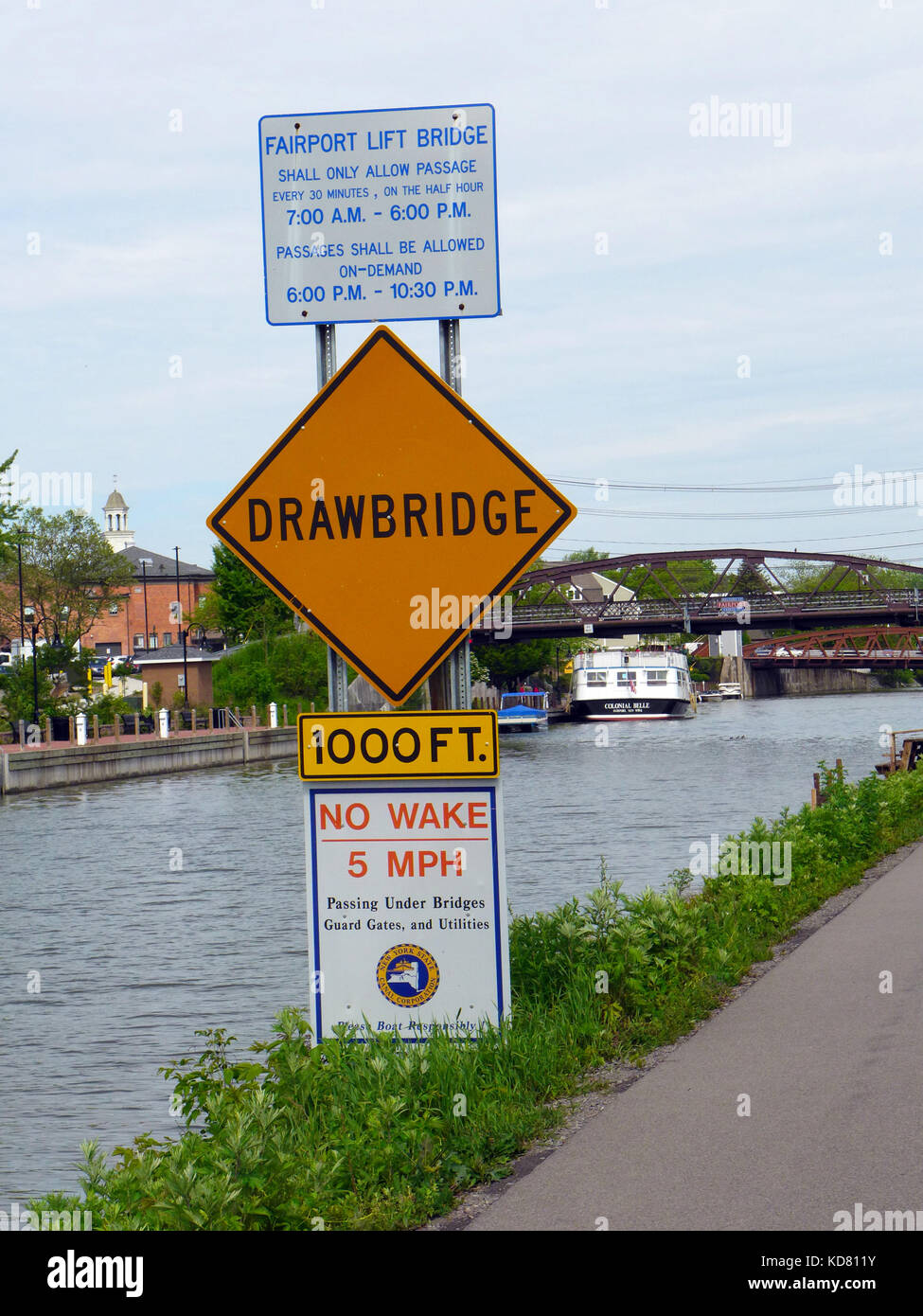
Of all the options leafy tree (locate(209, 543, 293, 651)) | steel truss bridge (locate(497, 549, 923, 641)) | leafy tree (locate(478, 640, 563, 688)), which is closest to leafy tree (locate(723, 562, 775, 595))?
steel truss bridge (locate(497, 549, 923, 641))

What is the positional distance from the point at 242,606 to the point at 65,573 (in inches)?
454

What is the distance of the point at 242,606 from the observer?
96250mm

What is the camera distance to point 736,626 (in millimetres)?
92188

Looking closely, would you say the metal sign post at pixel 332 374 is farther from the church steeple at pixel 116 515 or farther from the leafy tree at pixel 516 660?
the church steeple at pixel 116 515

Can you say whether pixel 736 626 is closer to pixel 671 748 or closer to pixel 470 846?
pixel 671 748

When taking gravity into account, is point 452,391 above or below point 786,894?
above

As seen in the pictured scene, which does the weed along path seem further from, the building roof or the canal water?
the building roof

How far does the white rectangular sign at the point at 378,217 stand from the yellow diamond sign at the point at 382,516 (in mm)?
300

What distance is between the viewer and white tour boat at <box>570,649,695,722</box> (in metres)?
103

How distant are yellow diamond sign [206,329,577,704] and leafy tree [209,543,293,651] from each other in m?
84.8

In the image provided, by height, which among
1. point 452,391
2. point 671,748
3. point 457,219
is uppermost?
point 457,219

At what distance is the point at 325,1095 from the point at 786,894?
664 centimetres

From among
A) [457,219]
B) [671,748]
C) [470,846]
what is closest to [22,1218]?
[470,846]
